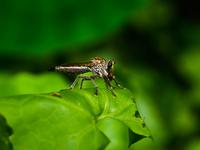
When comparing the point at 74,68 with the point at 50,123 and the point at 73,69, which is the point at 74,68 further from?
the point at 50,123

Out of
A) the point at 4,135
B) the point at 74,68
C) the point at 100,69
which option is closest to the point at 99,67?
the point at 100,69

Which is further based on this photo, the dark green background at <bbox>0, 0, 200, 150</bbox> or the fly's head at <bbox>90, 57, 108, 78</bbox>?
the dark green background at <bbox>0, 0, 200, 150</bbox>

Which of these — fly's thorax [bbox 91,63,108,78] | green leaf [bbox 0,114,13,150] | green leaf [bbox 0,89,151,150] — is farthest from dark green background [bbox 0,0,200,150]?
green leaf [bbox 0,114,13,150]

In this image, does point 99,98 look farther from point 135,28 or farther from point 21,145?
point 135,28

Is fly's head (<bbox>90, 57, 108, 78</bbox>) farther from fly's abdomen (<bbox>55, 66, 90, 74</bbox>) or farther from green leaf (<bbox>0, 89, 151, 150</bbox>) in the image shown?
green leaf (<bbox>0, 89, 151, 150</bbox>)

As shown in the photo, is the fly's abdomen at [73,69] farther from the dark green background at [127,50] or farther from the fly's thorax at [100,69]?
the dark green background at [127,50]
